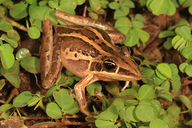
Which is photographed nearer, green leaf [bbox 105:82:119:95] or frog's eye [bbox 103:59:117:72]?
frog's eye [bbox 103:59:117:72]

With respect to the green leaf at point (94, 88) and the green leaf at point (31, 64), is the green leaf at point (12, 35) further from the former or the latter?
the green leaf at point (94, 88)

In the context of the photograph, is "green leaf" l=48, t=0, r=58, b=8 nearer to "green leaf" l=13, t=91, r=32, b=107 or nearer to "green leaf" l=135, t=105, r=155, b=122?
"green leaf" l=13, t=91, r=32, b=107

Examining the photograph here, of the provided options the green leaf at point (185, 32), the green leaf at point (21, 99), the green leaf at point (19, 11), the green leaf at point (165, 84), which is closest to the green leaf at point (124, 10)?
the green leaf at point (185, 32)

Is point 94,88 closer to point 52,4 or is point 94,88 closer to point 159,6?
point 52,4

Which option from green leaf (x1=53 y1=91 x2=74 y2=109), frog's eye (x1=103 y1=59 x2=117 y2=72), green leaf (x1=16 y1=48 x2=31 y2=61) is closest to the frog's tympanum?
frog's eye (x1=103 y1=59 x2=117 y2=72)

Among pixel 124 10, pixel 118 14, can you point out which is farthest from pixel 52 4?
pixel 124 10
